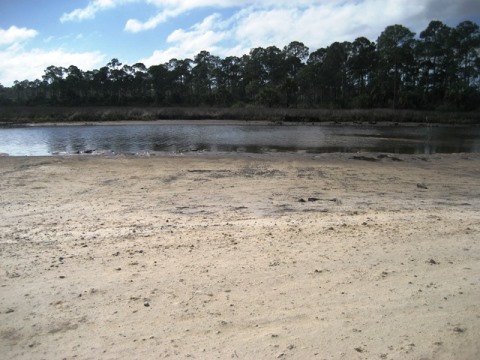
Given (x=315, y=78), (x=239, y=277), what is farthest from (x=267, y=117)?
(x=239, y=277)

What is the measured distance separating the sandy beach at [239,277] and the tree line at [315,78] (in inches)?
2607

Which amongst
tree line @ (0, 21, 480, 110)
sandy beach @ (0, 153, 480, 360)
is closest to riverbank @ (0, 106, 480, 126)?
tree line @ (0, 21, 480, 110)

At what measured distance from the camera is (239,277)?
4.34 meters

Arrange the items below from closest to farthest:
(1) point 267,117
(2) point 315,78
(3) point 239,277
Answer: (3) point 239,277, (1) point 267,117, (2) point 315,78

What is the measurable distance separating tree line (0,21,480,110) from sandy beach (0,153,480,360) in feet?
217

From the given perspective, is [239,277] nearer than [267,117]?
Yes

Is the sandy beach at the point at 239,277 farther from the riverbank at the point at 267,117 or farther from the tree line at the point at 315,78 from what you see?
the tree line at the point at 315,78

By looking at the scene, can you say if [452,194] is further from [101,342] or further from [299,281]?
[101,342]

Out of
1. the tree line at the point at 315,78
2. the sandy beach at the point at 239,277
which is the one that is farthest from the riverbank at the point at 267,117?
the sandy beach at the point at 239,277

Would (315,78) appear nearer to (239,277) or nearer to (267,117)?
(267,117)

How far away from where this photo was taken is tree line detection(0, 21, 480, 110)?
238 ft

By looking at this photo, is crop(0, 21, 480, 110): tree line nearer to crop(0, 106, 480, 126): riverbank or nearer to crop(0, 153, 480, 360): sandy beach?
crop(0, 106, 480, 126): riverbank

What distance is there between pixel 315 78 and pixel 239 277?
8185 centimetres

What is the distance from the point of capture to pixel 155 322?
3.46 metres
